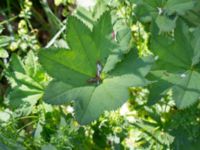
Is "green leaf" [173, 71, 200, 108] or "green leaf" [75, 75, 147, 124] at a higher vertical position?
"green leaf" [75, 75, 147, 124]

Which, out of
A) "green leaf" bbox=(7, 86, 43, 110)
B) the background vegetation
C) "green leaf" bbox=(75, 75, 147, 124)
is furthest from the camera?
"green leaf" bbox=(7, 86, 43, 110)

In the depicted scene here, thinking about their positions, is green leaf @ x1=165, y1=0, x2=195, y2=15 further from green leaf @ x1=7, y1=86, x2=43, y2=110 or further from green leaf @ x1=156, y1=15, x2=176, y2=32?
green leaf @ x1=7, y1=86, x2=43, y2=110

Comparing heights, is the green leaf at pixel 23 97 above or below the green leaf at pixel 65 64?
below

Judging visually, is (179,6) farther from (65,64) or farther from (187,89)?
(65,64)

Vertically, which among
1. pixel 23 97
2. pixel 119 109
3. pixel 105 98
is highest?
pixel 105 98

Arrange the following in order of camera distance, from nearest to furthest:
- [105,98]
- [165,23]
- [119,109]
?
[105,98] < [165,23] < [119,109]

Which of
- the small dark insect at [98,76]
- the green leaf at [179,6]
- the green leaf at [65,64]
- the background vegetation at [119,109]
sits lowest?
the background vegetation at [119,109]

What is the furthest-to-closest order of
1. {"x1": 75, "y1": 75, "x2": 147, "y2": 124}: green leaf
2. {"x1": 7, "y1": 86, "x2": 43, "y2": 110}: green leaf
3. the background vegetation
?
{"x1": 7, "y1": 86, "x2": 43, "y2": 110}: green leaf
the background vegetation
{"x1": 75, "y1": 75, "x2": 147, "y2": 124}: green leaf

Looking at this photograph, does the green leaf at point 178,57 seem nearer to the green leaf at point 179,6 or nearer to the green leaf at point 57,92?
the green leaf at point 179,6

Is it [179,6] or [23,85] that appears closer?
[179,6]

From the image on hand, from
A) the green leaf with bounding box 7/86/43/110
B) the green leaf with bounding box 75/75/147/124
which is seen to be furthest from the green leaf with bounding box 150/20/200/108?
the green leaf with bounding box 7/86/43/110

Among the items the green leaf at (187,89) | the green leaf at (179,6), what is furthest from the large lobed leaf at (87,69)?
the green leaf at (179,6)

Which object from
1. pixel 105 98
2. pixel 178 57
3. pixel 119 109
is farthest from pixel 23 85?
pixel 178 57
